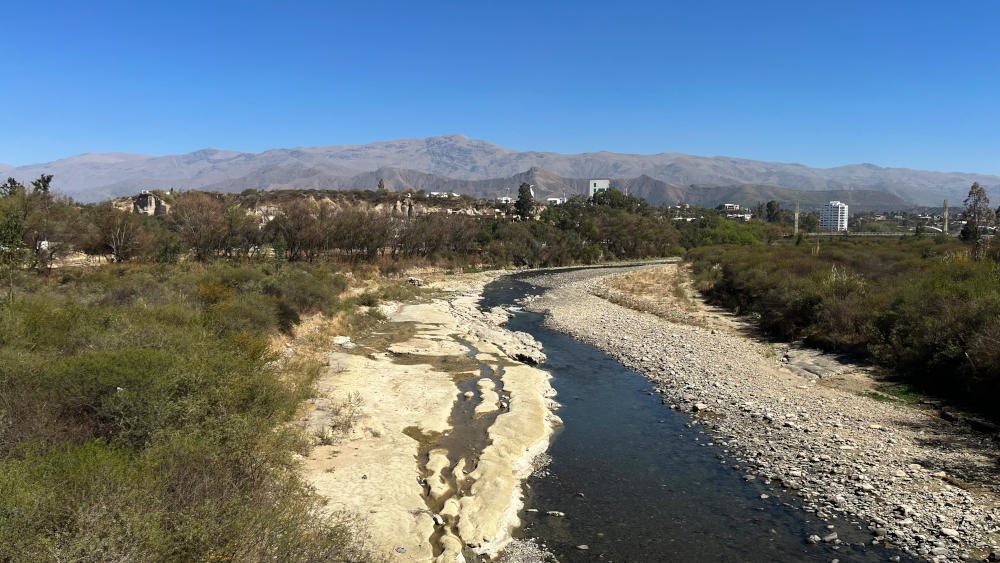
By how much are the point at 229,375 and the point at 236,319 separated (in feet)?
24.6

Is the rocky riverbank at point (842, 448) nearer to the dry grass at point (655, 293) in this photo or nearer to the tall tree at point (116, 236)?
the dry grass at point (655, 293)

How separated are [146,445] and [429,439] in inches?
267

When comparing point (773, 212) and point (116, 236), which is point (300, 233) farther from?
point (773, 212)

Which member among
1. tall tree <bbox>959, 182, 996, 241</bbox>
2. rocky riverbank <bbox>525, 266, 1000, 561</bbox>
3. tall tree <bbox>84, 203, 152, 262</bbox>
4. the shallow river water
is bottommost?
the shallow river water

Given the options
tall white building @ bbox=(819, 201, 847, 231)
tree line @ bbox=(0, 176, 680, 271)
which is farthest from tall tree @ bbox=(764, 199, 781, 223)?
tree line @ bbox=(0, 176, 680, 271)

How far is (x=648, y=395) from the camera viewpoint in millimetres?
17984

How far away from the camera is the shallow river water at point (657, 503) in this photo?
896 centimetres

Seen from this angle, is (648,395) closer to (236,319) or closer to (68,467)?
(236,319)

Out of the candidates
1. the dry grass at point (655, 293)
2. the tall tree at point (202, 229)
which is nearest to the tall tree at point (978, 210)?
the dry grass at point (655, 293)

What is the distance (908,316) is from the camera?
1884cm

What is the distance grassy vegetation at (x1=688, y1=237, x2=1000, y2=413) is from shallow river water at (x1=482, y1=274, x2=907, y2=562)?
7.97m

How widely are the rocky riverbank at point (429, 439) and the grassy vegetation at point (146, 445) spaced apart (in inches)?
40.0

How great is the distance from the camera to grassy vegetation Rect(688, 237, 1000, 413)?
49.5 feet

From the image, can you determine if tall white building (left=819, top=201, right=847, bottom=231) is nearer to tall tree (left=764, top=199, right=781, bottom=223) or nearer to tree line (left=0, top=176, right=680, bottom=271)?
tall tree (left=764, top=199, right=781, bottom=223)
